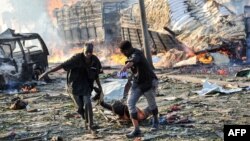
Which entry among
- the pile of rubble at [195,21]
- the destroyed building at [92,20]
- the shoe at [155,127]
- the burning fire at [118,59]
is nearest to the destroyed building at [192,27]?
the pile of rubble at [195,21]

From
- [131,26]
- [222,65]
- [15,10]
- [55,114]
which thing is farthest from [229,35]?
[15,10]

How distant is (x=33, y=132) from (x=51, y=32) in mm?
29906

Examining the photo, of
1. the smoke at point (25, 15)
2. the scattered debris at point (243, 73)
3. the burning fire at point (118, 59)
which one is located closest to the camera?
the scattered debris at point (243, 73)

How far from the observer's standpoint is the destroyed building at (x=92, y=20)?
28.9 m

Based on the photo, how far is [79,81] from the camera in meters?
8.19

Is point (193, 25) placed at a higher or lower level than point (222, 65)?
higher

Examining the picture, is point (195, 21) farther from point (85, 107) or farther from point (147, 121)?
point (85, 107)

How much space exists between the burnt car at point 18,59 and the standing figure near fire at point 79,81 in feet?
27.8

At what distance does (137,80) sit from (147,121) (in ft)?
3.69

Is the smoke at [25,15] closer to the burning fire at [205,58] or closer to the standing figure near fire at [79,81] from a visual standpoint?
the burning fire at [205,58]

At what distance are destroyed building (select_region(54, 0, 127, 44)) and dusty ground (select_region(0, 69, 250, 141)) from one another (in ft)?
51.3

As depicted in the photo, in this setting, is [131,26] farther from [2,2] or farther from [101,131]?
[2,2]

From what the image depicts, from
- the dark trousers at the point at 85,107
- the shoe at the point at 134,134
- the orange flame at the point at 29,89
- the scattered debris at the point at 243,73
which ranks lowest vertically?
the orange flame at the point at 29,89

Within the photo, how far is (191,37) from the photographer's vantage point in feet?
69.3
